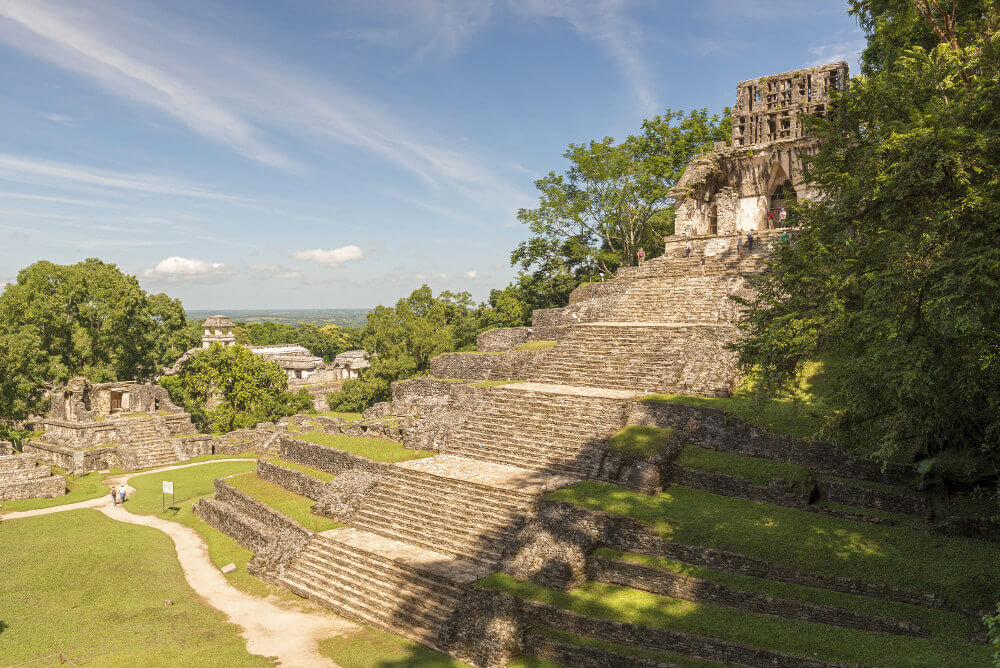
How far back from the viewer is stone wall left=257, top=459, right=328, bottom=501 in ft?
66.0

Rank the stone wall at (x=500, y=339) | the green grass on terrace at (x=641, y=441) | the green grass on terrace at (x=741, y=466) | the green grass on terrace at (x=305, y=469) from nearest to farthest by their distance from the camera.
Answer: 1. the green grass on terrace at (x=741, y=466)
2. the green grass on terrace at (x=641, y=441)
3. the green grass on terrace at (x=305, y=469)
4. the stone wall at (x=500, y=339)

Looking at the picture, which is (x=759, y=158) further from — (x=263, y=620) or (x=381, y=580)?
(x=263, y=620)

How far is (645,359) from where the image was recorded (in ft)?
71.3

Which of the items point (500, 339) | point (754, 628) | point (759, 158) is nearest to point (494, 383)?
point (500, 339)

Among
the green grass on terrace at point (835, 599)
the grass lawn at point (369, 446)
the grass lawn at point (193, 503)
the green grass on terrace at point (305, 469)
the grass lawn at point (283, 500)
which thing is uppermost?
the grass lawn at point (369, 446)

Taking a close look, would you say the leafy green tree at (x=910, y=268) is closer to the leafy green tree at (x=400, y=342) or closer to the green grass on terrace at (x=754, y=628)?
the green grass on terrace at (x=754, y=628)

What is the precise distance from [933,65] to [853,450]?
7.53m

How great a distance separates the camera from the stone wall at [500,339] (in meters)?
29.4

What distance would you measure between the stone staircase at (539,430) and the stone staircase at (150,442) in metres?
21.0

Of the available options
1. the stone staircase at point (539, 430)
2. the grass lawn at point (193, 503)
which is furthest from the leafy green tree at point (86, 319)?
the stone staircase at point (539, 430)

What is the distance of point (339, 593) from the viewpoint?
15062 millimetres

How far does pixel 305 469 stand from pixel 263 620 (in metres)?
7.98

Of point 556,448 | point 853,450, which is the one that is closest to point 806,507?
point 853,450

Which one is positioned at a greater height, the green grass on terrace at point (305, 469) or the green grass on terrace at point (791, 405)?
the green grass on terrace at point (791, 405)
